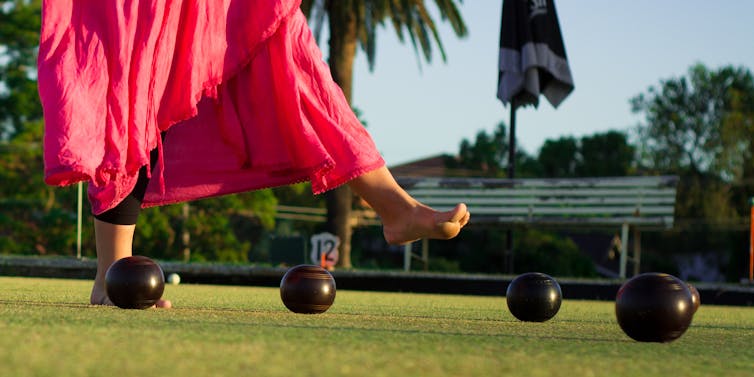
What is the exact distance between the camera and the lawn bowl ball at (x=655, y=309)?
9.71 ft

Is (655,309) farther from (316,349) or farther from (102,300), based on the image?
(102,300)

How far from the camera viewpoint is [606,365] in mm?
2271

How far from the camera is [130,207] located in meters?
4.04

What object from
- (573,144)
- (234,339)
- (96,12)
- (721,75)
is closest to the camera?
(234,339)

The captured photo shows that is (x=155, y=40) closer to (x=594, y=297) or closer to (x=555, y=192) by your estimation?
(x=594, y=297)

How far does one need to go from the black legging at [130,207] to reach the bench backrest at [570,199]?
37.4 ft

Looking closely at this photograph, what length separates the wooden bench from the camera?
15.3 metres

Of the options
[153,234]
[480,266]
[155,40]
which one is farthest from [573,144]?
[155,40]

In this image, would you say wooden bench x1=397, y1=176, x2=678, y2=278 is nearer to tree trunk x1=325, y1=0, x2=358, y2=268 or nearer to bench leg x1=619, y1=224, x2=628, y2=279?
bench leg x1=619, y1=224, x2=628, y2=279

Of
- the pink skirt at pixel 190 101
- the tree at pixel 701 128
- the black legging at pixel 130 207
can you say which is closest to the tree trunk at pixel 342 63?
the pink skirt at pixel 190 101

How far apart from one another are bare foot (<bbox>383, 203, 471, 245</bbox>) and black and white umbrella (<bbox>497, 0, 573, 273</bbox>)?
1033 cm

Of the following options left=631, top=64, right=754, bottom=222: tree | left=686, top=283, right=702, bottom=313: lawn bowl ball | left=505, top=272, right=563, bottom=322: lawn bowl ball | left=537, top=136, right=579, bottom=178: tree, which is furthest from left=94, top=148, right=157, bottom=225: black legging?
left=537, top=136, right=579, bottom=178: tree

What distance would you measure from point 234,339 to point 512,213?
13.8 m

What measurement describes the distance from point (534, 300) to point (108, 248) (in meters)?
1.81
